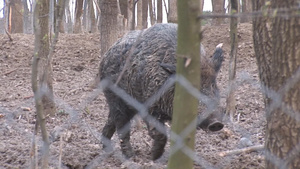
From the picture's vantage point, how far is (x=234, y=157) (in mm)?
4082

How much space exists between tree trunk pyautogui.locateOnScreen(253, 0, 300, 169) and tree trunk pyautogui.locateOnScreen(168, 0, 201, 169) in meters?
0.51

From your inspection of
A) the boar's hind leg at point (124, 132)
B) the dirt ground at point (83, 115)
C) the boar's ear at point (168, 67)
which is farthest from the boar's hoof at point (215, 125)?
the boar's hind leg at point (124, 132)

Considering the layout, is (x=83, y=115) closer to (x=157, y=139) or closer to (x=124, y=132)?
(x=124, y=132)

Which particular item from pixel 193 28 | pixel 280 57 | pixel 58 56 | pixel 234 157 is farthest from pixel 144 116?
pixel 58 56

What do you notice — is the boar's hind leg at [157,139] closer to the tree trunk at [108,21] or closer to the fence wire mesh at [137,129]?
the fence wire mesh at [137,129]

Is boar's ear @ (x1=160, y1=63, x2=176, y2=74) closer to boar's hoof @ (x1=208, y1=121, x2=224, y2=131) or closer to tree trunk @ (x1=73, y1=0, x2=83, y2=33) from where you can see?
boar's hoof @ (x1=208, y1=121, x2=224, y2=131)

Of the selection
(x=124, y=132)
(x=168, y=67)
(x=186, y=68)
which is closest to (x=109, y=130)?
(x=124, y=132)

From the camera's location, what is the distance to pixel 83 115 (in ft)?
21.0

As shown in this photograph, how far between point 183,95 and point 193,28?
1.01 feet

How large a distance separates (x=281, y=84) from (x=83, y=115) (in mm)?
4308

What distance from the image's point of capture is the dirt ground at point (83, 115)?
164 inches

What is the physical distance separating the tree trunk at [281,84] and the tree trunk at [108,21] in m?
4.55

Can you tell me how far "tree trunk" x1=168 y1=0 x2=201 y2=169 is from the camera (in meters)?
2.00

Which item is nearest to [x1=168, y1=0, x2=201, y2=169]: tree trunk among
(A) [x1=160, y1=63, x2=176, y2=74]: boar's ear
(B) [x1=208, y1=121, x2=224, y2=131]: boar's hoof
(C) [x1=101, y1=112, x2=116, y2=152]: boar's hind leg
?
(B) [x1=208, y1=121, x2=224, y2=131]: boar's hoof
